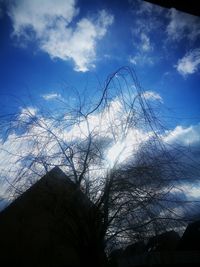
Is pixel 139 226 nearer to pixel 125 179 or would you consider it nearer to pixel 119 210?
pixel 119 210

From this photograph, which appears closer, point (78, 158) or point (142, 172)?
point (142, 172)

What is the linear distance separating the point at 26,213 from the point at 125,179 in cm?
909

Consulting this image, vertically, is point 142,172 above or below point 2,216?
below

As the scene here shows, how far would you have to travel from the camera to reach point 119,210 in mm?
6414

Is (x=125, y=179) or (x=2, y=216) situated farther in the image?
(x=2, y=216)

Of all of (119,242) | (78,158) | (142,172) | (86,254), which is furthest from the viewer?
(119,242)

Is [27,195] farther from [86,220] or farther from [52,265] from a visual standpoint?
[52,265]

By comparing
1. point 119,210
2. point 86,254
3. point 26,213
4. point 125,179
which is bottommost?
point 86,254

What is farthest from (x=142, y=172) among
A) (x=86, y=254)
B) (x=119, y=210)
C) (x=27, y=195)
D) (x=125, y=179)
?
(x=27, y=195)

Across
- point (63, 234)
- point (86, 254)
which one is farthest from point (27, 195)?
point (86, 254)

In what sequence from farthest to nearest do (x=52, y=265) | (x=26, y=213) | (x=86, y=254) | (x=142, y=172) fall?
1. (x=26, y=213)
2. (x=52, y=265)
3. (x=142, y=172)
4. (x=86, y=254)

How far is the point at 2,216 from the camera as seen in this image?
13570mm

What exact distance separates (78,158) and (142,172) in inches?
75.4

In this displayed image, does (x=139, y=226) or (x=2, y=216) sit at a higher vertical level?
(x=2, y=216)
